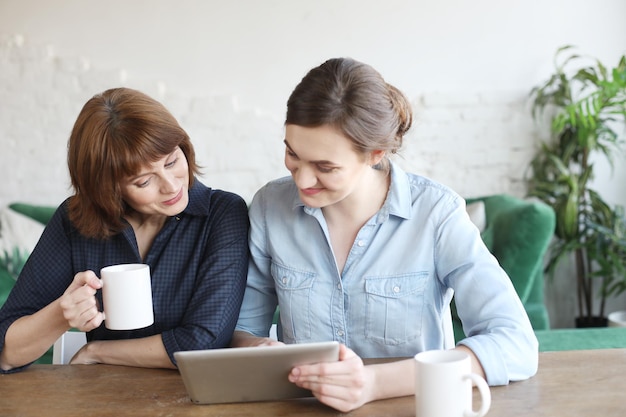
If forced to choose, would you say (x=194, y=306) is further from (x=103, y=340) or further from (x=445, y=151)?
(x=445, y=151)

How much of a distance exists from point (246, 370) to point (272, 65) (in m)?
3.05

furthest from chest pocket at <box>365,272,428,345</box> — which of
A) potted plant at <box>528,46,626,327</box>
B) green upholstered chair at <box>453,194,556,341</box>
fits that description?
potted plant at <box>528,46,626,327</box>

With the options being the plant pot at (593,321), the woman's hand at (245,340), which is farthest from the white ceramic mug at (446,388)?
the plant pot at (593,321)

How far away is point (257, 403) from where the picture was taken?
1.38 metres

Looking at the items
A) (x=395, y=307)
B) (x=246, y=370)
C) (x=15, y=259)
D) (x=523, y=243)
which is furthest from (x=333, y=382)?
(x=15, y=259)

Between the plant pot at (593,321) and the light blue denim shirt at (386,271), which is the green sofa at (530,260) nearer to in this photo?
the plant pot at (593,321)

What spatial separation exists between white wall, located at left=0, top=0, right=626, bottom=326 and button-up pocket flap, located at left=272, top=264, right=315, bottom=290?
256 centimetres

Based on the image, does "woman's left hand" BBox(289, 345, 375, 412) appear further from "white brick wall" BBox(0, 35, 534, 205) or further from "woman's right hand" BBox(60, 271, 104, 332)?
"white brick wall" BBox(0, 35, 534, 205)

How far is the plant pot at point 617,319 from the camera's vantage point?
12.6 ft

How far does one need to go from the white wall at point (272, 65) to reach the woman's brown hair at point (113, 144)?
98.5 inches

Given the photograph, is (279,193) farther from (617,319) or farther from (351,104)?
→ (617,319)

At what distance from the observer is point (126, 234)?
5.88ft

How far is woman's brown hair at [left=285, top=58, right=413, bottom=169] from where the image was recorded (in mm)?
1502

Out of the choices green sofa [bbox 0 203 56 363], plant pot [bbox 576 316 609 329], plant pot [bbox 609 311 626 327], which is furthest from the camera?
plant pot [bbox 576 316 609 329]
